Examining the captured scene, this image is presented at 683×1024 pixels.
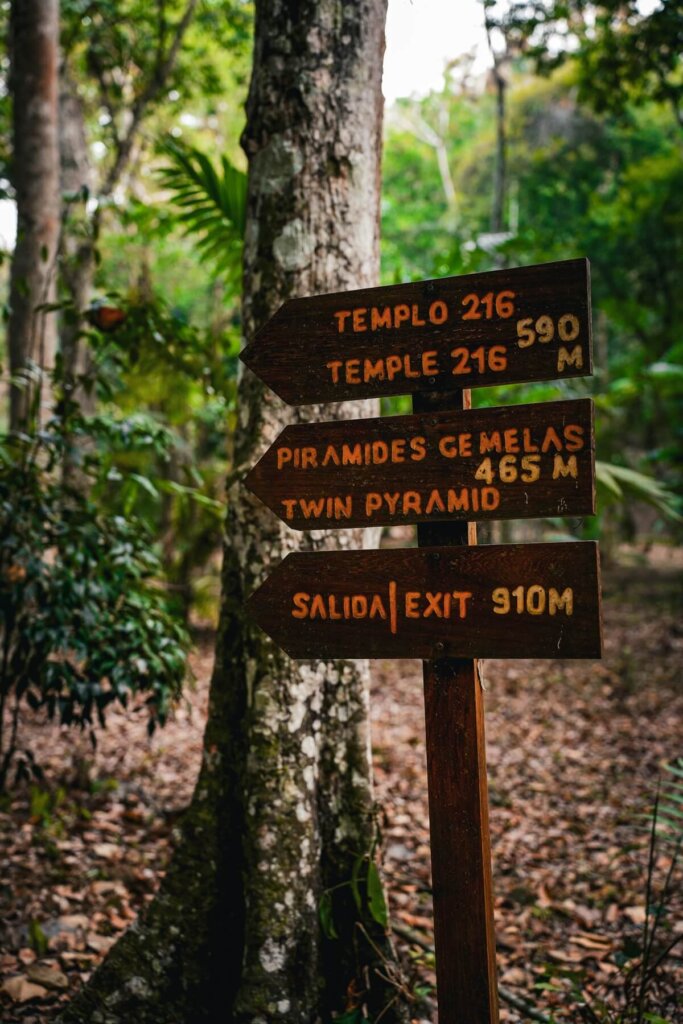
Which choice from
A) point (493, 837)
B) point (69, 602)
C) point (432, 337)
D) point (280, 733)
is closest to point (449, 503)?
point (432, 337)

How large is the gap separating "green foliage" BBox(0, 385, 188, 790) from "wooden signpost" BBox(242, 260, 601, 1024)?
1.25m

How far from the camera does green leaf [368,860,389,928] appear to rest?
225 cm

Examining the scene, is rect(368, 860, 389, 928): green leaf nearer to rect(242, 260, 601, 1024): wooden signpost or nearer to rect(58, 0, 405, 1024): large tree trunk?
rect(58, 0, 405, 1024): large tree trunk

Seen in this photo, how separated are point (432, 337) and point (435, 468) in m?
0.31

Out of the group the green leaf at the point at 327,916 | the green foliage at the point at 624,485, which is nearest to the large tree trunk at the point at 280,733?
the green leaf at the point at 327,916

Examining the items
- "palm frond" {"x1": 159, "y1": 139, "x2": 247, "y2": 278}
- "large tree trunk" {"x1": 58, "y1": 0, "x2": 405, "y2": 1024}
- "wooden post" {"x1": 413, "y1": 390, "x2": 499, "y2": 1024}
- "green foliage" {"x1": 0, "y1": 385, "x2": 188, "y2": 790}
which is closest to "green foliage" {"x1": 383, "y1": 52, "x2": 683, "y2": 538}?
"palm frond" {"x1": 159, "y1": 139, "x2": 247, "y2": 278}

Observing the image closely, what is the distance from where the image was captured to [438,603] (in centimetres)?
167

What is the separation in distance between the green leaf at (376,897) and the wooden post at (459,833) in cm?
56

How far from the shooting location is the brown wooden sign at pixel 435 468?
158cm

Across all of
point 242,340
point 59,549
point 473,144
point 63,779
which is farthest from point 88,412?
point 473,144

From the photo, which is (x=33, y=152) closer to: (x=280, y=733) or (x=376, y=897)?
(x=280, y=733)

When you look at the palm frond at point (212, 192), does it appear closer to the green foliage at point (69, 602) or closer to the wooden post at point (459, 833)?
the green foliage at point (69, 602)

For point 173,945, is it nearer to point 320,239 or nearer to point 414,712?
point 320,239

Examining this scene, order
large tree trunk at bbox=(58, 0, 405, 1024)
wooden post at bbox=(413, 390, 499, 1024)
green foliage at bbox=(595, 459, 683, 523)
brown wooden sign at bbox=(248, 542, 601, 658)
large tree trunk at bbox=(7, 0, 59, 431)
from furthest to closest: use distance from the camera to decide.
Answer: large tree trunk at bbox=(7, 0, 59, 431), green foliage at bbox=(595, 459, 683, 523), large tree trunk at bbox=(58, 0, 405, 1024), wooden post at bbox=(413, 390, 499, 1024), brown wooden sign at bbox=(248, 542, 601, 658)
